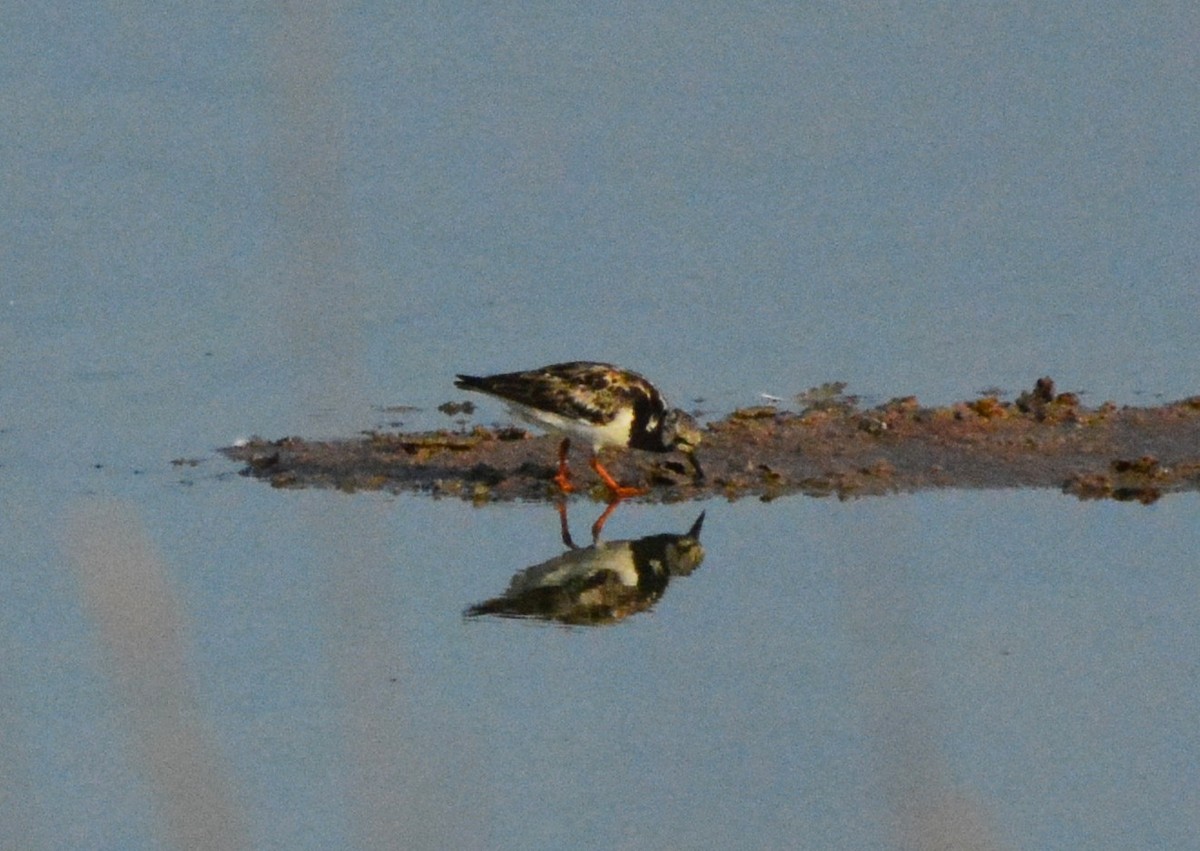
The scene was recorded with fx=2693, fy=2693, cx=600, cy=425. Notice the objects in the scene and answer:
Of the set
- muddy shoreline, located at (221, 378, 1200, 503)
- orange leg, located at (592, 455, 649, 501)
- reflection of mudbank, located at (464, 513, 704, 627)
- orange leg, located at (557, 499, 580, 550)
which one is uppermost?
muddy shoreline, located at (221, 378, 1200, 503)

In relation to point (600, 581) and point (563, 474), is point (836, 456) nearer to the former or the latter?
point (563, 474)

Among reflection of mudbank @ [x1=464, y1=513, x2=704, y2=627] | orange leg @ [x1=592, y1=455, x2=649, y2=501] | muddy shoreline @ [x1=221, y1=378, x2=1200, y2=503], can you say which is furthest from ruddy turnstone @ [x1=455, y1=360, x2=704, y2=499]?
reflection of mudbank @ [x1=464, y1=513, x2=704, y2=627]

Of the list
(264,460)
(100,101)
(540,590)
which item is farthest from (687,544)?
(100,101)

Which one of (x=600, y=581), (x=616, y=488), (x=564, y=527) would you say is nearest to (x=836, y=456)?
(x=616, y=488)

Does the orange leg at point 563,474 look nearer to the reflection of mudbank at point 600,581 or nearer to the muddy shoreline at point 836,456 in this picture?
the muddy shoreline at point 836,456

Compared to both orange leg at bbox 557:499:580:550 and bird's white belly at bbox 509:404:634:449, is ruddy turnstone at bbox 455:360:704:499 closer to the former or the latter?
bird's white belly at bbox 509:404:634:449
